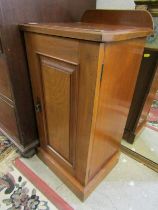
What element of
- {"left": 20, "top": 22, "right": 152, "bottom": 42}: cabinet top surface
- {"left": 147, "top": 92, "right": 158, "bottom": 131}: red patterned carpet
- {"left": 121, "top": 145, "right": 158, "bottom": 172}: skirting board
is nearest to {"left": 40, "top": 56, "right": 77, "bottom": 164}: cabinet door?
{"left": 20, "top": 22, "right": 152, "bottom": 42}: cabinet top surface

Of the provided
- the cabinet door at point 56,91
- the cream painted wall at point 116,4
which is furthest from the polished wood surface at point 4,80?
the cream painted wall at point 116,4

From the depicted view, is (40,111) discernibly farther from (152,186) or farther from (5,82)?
(152,186)

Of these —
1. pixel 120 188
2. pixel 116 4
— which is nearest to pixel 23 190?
pixel 120 188

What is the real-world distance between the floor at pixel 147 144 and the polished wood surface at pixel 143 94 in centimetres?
5

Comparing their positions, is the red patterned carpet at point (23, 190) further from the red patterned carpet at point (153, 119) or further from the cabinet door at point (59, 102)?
the red patterned carpet at point (153, 119)

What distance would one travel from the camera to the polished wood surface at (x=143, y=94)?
1043mm

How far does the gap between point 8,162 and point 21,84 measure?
0.64 m

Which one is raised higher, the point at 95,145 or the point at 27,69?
the point at 27,69

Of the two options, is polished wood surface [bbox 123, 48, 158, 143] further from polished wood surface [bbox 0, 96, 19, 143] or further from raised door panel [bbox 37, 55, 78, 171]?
polished wood surface [bbox 0, 96, 19, 143]

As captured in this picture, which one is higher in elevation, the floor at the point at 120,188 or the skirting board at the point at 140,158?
the skirting board at the point at 140,158

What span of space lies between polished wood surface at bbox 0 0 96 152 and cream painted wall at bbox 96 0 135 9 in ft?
0.17

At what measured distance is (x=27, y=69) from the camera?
3.05ft

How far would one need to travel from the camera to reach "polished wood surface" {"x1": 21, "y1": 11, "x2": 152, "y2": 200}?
609 millimetres

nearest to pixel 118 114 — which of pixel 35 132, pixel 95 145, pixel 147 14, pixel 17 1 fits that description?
pixel 95 145
